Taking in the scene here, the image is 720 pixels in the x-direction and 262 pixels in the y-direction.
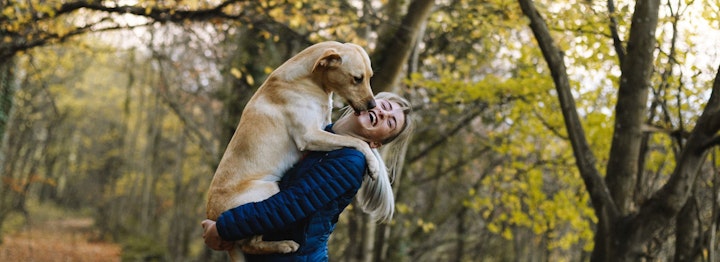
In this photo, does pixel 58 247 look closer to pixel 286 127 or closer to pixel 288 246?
pixel 286 127

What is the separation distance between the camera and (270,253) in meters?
2.84

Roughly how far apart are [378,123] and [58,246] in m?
21.7

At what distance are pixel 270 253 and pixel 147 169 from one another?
21.9m

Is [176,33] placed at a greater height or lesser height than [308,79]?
lesser

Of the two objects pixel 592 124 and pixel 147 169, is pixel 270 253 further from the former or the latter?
pixel 147 169

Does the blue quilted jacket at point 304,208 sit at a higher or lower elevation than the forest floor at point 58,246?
higher

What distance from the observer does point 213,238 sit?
272cm

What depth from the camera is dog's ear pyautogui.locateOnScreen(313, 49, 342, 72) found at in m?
3.14

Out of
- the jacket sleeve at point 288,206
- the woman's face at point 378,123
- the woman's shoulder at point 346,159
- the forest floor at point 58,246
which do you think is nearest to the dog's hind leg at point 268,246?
the jacket sleeve at point 288,206

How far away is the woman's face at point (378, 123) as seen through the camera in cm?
309

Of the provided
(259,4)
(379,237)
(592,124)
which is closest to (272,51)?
Answer: (259,4)

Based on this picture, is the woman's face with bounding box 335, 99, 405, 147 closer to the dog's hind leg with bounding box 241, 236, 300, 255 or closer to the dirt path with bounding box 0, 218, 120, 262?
the dog's hind leg with bounding box 241, 236, 300, 255

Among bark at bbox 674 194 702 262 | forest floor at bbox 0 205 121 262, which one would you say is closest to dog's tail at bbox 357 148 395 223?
bark at bbox 674 194 702 262

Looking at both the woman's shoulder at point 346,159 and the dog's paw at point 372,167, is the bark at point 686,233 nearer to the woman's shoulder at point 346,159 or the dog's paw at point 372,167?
the dog's paw at point 372,167
